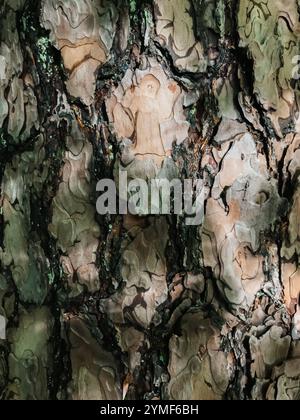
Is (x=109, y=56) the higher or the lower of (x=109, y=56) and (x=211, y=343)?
the higher

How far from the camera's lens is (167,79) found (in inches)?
42.3

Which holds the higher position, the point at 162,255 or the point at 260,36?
the point at 260,36

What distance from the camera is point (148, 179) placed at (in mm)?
1088

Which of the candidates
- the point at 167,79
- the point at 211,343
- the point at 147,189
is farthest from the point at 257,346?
the point at 167,79

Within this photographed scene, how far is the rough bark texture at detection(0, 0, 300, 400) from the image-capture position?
42.2 inches

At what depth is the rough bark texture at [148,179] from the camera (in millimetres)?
1072

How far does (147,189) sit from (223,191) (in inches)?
5.0

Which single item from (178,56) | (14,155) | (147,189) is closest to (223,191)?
(147,189)

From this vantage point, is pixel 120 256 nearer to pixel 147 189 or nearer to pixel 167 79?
pixel 147 189

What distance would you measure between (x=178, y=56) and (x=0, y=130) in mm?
325
